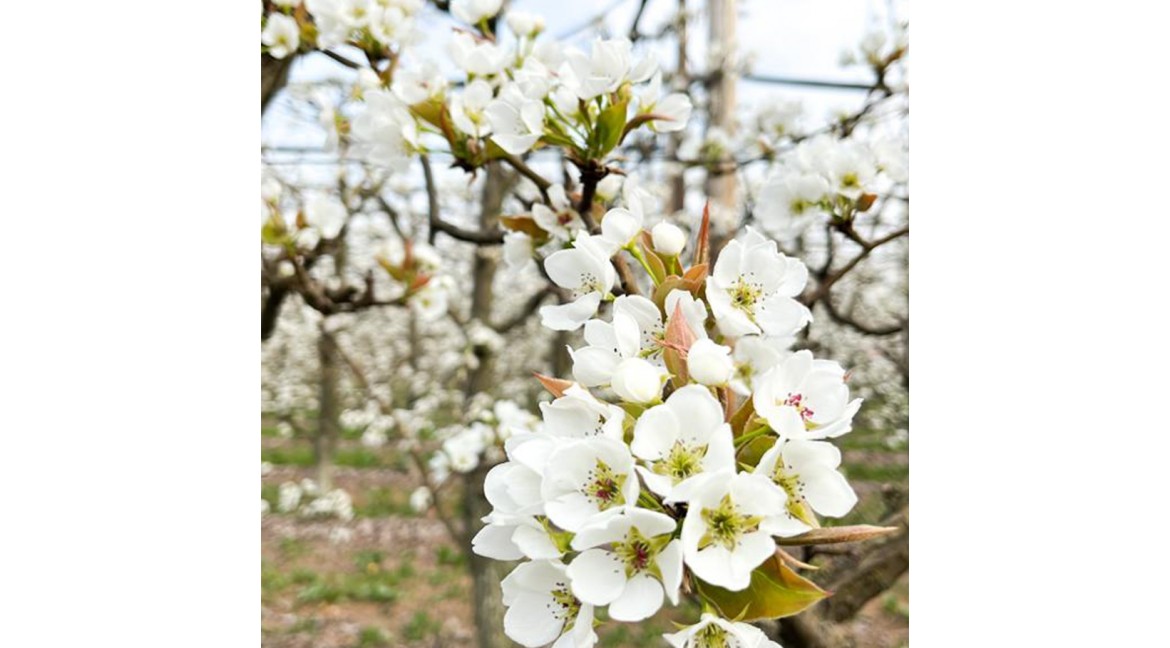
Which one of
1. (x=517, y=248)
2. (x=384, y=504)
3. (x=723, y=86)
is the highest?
(x=723, y=86)

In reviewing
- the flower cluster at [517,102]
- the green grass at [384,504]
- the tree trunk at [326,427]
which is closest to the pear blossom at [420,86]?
the flower cluster at [517,102]

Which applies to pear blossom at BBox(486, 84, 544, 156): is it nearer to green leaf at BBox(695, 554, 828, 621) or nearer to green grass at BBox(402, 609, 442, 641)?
green leaf at BBox(695, 554, 828, 621)

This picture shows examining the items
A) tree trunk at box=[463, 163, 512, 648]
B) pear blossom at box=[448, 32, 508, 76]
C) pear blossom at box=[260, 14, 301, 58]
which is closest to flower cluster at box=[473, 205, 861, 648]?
pear blossom at box=[448, 32, 508, 76]

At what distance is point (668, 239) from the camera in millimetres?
734

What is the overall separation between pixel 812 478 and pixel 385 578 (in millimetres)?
4192

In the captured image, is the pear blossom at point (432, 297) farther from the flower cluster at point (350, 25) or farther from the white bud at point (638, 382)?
the white bud at point (638, 382)

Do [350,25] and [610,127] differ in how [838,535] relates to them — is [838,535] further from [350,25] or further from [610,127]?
[350,25]

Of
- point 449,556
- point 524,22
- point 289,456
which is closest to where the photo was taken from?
point 524,22

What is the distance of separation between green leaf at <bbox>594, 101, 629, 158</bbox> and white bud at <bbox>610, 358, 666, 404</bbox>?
44 centimetres

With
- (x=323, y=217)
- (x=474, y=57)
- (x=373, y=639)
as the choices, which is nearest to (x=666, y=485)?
(x=474, y=57)

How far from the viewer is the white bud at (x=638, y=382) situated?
1.88ft

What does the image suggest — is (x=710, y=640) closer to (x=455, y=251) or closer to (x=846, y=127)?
(x=846, y=127)

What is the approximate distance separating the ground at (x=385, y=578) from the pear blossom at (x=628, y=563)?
1.94 metres

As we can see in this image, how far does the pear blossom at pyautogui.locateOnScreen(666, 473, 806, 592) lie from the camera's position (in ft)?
1.65
